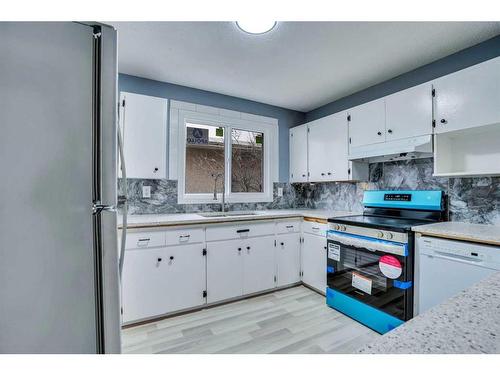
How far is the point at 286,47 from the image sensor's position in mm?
2094

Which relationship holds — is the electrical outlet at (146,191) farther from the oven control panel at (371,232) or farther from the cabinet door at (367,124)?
the cabinet door at (367,124)

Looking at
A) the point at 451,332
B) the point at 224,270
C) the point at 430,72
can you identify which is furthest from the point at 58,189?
the point at 430,72

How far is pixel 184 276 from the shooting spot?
7.47 ft

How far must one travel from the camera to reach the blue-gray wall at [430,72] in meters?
2.02

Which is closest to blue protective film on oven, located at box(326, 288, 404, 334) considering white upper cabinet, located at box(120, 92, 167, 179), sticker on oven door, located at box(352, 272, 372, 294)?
sticker on oven door, located at box(352, 272, 372, 294)

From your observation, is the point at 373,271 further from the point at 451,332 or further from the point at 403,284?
the point at 451,332

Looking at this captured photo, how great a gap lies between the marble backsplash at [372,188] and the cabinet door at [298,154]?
268 mm

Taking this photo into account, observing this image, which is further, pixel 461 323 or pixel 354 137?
pixel 354 137

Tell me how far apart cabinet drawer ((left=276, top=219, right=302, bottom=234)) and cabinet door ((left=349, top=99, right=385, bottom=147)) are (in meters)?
1.10

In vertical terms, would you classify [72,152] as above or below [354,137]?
below

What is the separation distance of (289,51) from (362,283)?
2.12m

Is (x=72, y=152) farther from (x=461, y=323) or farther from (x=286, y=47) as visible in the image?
(x=286, y=47)
